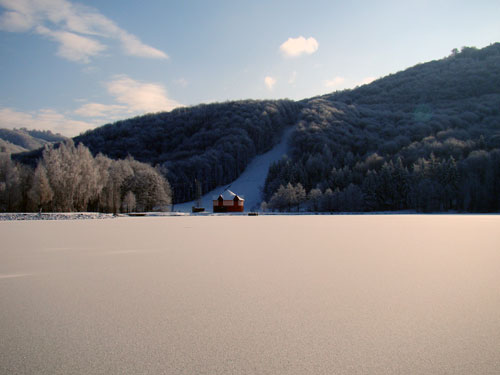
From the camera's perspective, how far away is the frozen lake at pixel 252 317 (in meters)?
3.79

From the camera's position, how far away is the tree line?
2030 inches

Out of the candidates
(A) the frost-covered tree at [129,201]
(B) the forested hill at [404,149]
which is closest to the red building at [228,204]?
(B) the forested hill at [404,149]

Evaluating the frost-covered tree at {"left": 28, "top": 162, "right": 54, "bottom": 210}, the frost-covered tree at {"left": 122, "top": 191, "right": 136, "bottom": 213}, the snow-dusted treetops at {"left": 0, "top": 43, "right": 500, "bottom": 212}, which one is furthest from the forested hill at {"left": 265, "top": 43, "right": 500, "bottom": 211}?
the frost-covered tree at {"left": 28, "top": 162, "right": 54, "bottom": 210}

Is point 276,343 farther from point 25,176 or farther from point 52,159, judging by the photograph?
point 25,176

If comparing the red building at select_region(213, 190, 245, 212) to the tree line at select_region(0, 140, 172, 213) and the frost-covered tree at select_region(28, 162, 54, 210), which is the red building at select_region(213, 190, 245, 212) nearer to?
the tree line at select_region(0, 140, 172, 213)

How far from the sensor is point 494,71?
183625mm

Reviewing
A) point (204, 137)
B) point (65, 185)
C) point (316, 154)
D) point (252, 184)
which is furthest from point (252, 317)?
point (204, 137)

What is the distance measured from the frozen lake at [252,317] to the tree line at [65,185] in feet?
154

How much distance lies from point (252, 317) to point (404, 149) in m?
111

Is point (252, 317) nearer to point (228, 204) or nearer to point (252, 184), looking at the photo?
point (228, 204)

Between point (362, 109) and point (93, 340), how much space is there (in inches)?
6690

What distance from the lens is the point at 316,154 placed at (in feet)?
405

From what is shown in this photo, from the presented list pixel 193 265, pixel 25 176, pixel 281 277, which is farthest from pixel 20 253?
pixel 25 176

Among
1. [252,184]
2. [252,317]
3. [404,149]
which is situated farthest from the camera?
[252,184]
